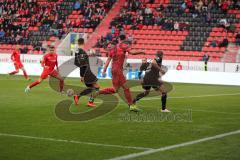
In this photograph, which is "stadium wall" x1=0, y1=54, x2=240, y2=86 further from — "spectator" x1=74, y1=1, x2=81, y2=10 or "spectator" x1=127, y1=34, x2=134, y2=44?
"spectator" x1=74, y1=1, x2=81, y2=10

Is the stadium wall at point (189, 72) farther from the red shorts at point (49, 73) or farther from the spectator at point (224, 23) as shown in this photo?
the red shorts at point (49, 73)

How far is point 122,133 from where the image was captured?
39.8 ft

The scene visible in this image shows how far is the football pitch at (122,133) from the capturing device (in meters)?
9.70

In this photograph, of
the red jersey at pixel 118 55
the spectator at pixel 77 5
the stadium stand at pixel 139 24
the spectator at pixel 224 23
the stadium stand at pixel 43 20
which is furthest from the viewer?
the spectator at pixel 77 5

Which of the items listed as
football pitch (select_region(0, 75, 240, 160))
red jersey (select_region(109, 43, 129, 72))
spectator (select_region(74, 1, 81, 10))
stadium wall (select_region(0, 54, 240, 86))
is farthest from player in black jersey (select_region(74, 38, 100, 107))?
spectator (select_region(74, 1, 81, 10))

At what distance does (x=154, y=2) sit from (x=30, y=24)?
1117cm

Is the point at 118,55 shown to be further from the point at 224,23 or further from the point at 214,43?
the point at 224,23

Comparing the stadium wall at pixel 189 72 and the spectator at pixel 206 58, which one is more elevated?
the spectator at pixel 206 58

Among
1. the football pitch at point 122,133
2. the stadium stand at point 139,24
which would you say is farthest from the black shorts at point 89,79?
the stadium stand at point 139,24

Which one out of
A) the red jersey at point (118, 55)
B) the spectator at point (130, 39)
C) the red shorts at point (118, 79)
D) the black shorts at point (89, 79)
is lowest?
the spectator at point (130, 39)

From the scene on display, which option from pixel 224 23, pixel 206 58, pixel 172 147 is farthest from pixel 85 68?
pixel 224 23

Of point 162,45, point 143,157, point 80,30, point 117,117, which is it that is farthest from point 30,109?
point 80,30

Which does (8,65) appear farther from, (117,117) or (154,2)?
(117,117)

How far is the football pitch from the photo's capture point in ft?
31.8
